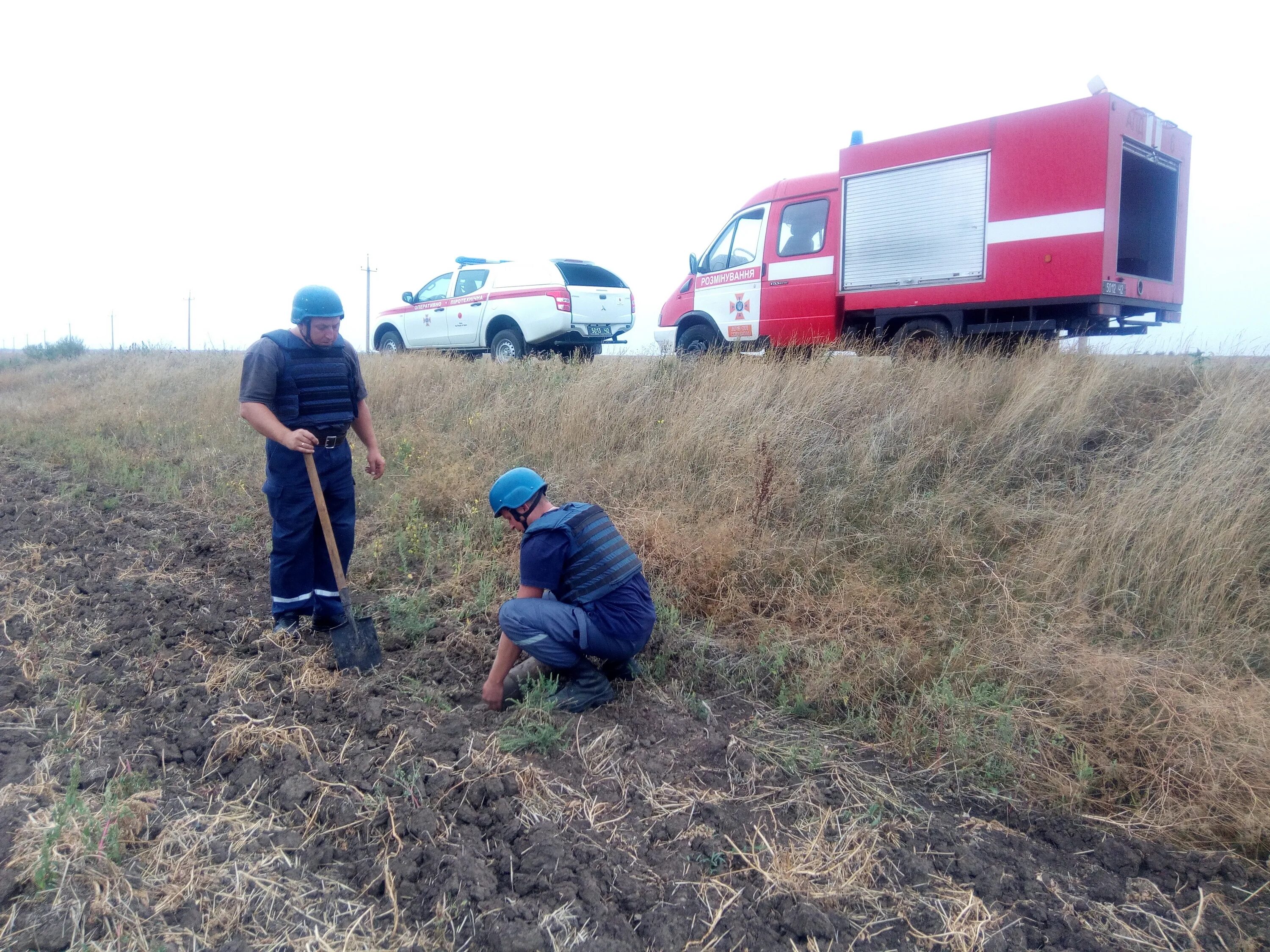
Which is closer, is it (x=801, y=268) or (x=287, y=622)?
(x=287, y=622)

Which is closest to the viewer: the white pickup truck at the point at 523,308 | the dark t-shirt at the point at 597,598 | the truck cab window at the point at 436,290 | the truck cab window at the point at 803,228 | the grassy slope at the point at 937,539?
the grassy slope at the point at 937,539

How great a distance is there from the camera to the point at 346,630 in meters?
4.03

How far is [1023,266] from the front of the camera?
7.50m

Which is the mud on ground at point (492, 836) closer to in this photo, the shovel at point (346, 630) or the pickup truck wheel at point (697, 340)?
the shovel at point (346, 630)

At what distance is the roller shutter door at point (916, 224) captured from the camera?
25.6 ft

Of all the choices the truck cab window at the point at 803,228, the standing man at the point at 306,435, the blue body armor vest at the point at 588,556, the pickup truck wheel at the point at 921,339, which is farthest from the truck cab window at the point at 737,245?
the blue body armor vest at the point at 588,556

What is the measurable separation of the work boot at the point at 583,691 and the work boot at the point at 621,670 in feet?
0.56

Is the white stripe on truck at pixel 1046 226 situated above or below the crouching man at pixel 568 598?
above

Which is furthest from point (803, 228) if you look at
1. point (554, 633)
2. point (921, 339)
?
point (554, 633)

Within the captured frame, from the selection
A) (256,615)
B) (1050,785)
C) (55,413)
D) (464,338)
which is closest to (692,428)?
(256,615)

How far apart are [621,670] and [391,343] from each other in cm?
1095

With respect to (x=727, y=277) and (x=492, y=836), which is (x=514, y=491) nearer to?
(x=492, y=836)

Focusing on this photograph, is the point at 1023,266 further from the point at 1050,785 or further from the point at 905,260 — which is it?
the point at 1050,785

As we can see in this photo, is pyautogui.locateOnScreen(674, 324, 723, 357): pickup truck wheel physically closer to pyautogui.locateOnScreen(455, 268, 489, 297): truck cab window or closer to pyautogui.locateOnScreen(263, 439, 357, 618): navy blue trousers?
pyautogui.locateOnScreen(455, 268, 489, 297): truck cab window
